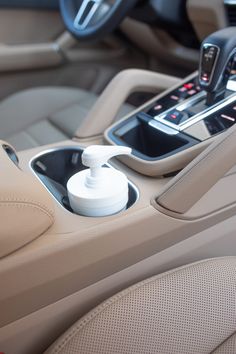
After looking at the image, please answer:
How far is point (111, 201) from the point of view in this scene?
1.81 feet

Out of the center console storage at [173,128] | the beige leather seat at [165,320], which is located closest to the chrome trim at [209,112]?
the center console storage at [173,128]

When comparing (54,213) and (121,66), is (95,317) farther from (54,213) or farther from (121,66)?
(121,66)

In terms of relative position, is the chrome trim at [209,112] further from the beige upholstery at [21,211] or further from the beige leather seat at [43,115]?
the beige leather seat at [43,115]

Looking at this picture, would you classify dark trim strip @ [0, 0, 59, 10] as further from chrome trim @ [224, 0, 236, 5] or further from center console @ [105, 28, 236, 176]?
center console @ [105, 28, 236, 176]

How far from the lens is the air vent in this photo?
1.13m

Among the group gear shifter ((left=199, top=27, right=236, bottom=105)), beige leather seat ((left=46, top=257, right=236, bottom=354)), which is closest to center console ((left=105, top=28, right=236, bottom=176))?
A: gear shifter ((left=199, top=27, right=236, bottom=105))

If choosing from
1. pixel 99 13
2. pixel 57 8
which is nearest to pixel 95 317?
pixel 99 13

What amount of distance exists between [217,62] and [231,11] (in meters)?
0.53

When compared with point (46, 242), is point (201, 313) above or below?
below

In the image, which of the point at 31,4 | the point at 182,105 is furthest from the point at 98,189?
the point at 31,4

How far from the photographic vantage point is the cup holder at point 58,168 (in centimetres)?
63

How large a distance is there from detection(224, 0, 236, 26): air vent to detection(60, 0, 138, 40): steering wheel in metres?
0.24

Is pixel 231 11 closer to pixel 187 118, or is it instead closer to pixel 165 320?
pixel 187 118

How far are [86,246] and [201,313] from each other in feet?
0.59
